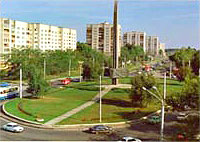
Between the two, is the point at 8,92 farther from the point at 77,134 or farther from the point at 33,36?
the point at 33,36

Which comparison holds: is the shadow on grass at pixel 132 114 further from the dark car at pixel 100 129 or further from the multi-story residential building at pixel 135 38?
the multi-story residential building at pixel 135 38

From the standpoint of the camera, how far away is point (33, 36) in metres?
75.8

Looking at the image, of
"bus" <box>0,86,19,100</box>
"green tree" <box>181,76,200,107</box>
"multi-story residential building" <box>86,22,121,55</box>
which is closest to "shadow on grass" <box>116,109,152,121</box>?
"green tree" <box>181,76,200,107</box>

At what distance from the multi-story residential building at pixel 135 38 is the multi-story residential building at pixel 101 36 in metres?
48.6

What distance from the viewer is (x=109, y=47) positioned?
339 feet

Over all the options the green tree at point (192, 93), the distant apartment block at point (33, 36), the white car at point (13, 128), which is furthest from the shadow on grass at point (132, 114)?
the distant apartment block at point (33, 36)

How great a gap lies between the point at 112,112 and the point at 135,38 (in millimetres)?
128048

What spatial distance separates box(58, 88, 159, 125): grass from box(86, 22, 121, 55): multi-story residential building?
230 ft

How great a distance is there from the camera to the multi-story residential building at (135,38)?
151m

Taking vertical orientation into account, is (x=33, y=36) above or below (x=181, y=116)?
above

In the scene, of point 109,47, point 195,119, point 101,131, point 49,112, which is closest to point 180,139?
point 195,119

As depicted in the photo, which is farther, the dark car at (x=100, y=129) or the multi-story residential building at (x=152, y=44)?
the multi-story residential building at (x=152, y=44)

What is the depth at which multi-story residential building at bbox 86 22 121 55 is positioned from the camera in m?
102

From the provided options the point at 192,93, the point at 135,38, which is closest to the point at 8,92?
the point at 192,93
